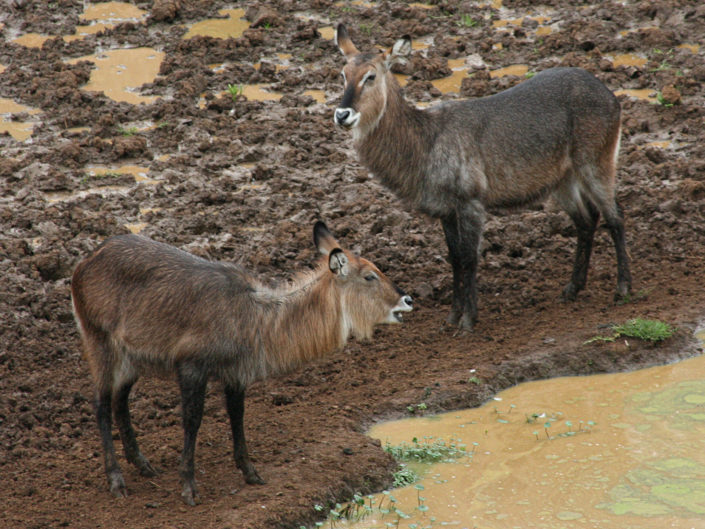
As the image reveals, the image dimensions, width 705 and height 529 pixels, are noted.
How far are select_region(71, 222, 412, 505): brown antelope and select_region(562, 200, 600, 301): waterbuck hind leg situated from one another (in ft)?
9.93

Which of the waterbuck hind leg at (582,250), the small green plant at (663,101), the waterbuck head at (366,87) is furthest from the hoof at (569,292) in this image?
the small green plant at (663,101)

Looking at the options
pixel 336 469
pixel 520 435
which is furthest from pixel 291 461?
pixel 520 435

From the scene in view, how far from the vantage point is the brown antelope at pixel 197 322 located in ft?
17.2

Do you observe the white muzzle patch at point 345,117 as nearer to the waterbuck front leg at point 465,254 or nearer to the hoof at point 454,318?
the waterbuck front leg at point 465,254

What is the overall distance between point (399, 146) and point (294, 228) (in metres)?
1.64

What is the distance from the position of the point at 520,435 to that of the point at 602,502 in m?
0.97

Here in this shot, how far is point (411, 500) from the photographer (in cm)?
561

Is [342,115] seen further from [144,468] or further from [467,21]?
[467,21]

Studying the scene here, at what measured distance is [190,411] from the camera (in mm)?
5164

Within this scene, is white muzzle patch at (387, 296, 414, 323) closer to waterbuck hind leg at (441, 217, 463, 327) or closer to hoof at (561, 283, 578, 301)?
waterbuck hind leg at (441, 217, 463, 327)

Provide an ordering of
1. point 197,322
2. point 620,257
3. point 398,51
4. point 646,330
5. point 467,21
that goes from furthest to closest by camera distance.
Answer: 1. point 467,21
2. point 620,257
3. point 398,51
4. point 646,330
5. point 197,322

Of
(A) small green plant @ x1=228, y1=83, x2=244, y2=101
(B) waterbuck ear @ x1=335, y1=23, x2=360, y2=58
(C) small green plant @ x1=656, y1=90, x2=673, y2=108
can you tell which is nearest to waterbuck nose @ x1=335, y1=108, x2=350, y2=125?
(B) waterbuck ear @ x1=335, y1=23, x2=360, y2=58

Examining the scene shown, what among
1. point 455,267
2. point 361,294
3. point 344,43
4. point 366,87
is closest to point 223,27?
point 344,43

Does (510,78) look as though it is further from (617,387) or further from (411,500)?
(411,500)
